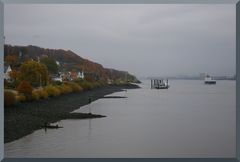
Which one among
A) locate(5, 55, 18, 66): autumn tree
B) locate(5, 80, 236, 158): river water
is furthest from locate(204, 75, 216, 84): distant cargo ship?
locate(5, 55, 18, 66): autumn tree

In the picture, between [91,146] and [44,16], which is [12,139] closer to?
[91,146]

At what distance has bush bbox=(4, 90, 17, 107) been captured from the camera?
6495 millimetres

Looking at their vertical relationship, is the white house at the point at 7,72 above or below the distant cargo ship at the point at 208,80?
above

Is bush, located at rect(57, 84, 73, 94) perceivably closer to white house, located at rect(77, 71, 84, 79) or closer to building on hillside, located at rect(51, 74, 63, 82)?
building on hillside, located at rect(51, 74, 63, 82)

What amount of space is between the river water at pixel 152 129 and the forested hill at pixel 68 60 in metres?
→ 0.53

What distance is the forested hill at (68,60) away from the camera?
22.9ft

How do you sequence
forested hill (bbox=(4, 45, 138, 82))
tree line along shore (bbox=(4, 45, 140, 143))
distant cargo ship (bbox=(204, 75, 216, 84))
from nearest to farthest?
tree line along shore (bbox=(4, 45, 140, 143)), forested hill (bbox=(4, 45, 138, 82)), distant cargo ship (bbox=(204, 75, 216, 84))

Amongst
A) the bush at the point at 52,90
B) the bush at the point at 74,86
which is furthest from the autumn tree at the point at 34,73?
the bush at the point at 74,86

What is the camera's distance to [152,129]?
7758 millimetres

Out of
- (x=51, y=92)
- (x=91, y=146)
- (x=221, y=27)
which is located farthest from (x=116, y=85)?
(x=221, y=27)

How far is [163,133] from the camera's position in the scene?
771cm

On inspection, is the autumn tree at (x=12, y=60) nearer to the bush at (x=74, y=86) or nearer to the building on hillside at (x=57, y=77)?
the building on hillside at (x=57, y=77)

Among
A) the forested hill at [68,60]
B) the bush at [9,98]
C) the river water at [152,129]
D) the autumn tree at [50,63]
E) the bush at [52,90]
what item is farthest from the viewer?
the bush at [52,90]

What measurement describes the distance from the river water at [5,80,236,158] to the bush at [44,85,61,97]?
0.62m
